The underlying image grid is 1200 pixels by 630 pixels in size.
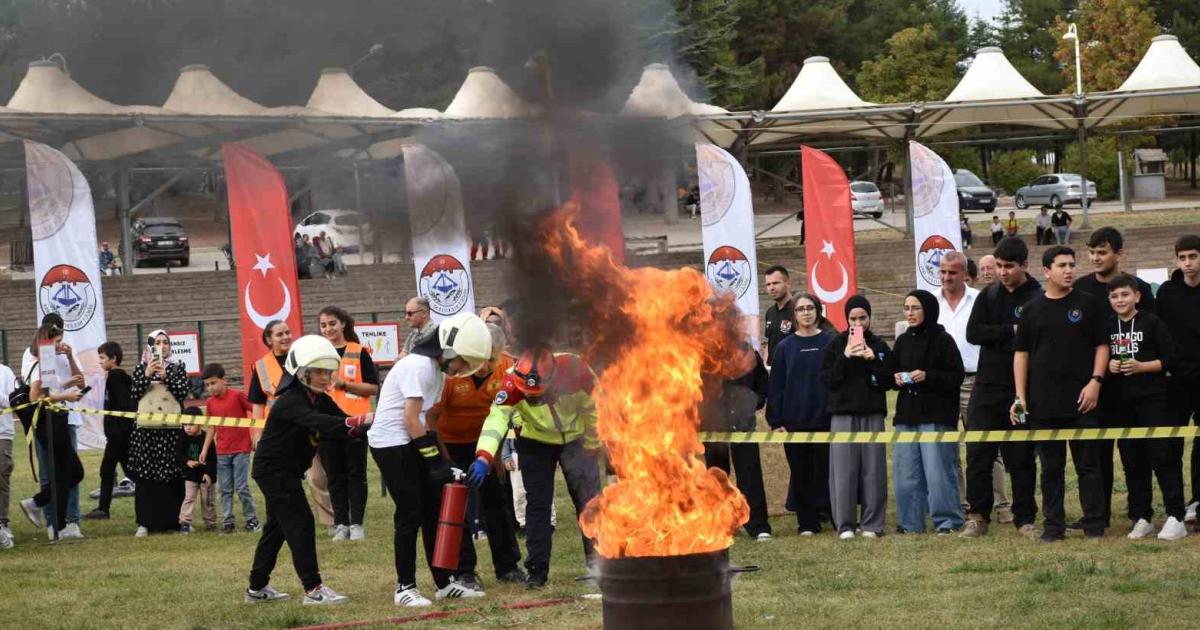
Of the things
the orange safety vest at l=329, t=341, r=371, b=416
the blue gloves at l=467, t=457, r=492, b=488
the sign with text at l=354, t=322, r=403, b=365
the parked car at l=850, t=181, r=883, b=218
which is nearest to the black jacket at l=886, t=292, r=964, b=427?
the blue gloves at l=467, t=457, r=492, b=488

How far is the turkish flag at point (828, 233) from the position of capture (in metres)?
21.5

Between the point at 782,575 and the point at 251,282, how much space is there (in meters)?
9.00

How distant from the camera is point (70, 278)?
60.1 feet

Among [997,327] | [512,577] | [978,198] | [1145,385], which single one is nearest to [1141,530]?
[1145,385]

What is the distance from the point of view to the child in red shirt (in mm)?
13820

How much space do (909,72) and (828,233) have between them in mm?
30399

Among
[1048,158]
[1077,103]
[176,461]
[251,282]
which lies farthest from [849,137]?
[1048,158]

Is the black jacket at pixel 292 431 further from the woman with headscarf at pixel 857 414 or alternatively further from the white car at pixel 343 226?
the woman with headscarf at pixel 857 414

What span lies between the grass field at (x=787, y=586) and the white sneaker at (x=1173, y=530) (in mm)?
145

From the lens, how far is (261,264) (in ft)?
56.0

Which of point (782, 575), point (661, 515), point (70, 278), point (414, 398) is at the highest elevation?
point (70, 278)

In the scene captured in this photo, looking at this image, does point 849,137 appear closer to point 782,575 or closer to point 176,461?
point 176,461

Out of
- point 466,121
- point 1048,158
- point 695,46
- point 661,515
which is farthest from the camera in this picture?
point 1048,158

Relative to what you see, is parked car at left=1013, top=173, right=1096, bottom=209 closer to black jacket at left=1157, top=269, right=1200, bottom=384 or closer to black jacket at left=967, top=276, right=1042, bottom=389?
black jacket at left=967, top=276, right=1042, bottom=389
